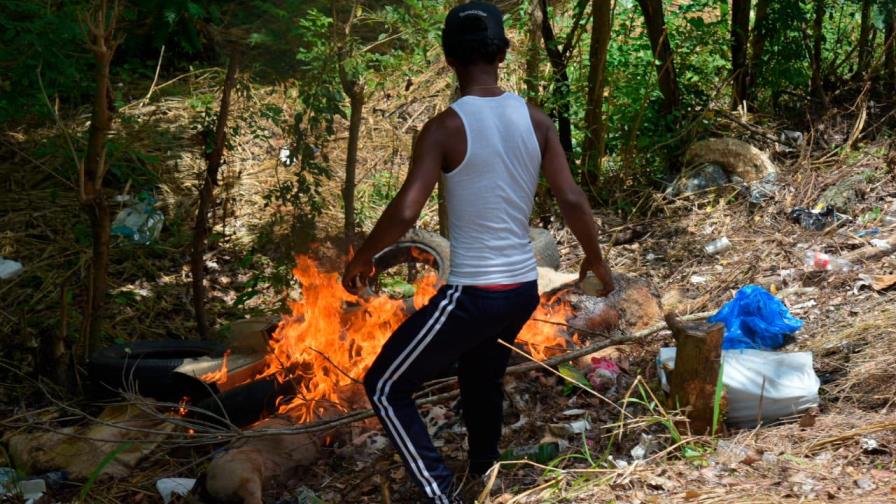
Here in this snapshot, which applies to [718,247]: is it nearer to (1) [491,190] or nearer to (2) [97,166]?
(1) [491,190]

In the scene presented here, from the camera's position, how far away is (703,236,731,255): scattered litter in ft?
24.2

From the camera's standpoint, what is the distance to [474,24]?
3.49 m

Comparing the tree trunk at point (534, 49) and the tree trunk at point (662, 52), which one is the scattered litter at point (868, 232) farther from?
the tree trunk at point (534, 49)

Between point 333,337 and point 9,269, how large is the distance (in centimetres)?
296

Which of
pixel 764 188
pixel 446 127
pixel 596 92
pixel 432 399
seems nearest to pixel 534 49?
pixel 596 92

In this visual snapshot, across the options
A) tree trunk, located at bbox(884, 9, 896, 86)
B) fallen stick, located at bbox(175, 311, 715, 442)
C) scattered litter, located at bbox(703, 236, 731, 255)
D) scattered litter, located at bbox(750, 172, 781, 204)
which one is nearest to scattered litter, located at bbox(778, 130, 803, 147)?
scattered litter, located at bbox(750, 172, 781, 204)

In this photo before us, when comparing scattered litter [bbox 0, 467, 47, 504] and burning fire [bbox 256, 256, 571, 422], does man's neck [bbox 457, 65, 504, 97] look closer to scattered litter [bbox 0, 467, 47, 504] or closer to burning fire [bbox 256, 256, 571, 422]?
burning fire [bbox 256, 256, 571, 422]

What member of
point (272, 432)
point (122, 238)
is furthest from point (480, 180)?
point (122, 238)

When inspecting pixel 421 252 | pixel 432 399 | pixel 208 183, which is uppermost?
pixel 208 183

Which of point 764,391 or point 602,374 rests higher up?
point 764,391

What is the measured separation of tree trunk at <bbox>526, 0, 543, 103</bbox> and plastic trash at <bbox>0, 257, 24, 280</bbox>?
13.1ft

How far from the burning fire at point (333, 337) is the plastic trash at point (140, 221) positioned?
2288mm

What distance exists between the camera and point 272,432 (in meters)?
4.29

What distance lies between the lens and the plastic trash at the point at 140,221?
302 inches
